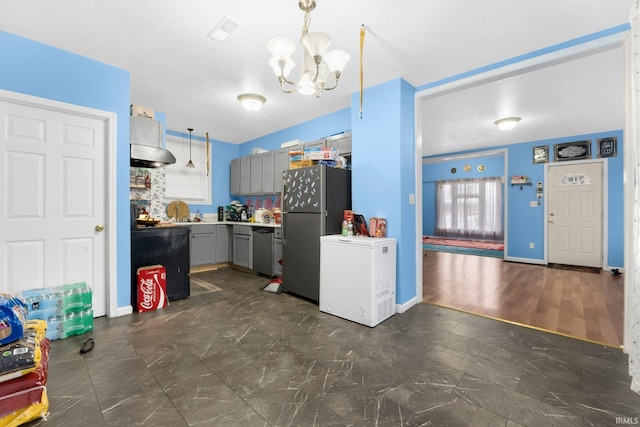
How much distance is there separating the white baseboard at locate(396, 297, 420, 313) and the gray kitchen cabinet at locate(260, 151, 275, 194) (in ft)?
9.54

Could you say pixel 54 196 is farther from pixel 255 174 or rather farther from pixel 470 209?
pixel 470 209

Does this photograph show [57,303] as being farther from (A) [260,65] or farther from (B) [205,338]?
(A) [260,65]

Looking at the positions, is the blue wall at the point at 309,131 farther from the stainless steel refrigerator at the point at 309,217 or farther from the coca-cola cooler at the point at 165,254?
the coca-cola cooler at the point at 165,254

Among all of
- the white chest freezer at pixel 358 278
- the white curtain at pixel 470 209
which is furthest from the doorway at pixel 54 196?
the white curtain at pixel 470 209

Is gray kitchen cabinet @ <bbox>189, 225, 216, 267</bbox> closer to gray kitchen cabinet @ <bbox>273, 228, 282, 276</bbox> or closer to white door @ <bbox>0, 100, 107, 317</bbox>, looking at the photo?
gray kitchen cabinet @ <bbox>273, 228, 282, 276</bbox>

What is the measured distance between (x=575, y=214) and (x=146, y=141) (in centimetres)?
738

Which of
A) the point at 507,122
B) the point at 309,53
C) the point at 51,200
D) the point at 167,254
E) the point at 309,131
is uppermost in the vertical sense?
the point at 507,122

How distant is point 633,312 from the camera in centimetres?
172

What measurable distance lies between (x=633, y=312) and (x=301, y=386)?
2077 millimetres

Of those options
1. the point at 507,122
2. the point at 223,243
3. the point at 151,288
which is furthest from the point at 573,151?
the point at 151,288

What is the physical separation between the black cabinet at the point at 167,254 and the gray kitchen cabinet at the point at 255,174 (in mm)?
2033

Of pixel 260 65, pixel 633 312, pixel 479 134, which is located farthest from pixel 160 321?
pixel 479 134

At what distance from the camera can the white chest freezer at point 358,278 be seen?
2629mm

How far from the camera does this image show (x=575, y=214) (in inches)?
217
